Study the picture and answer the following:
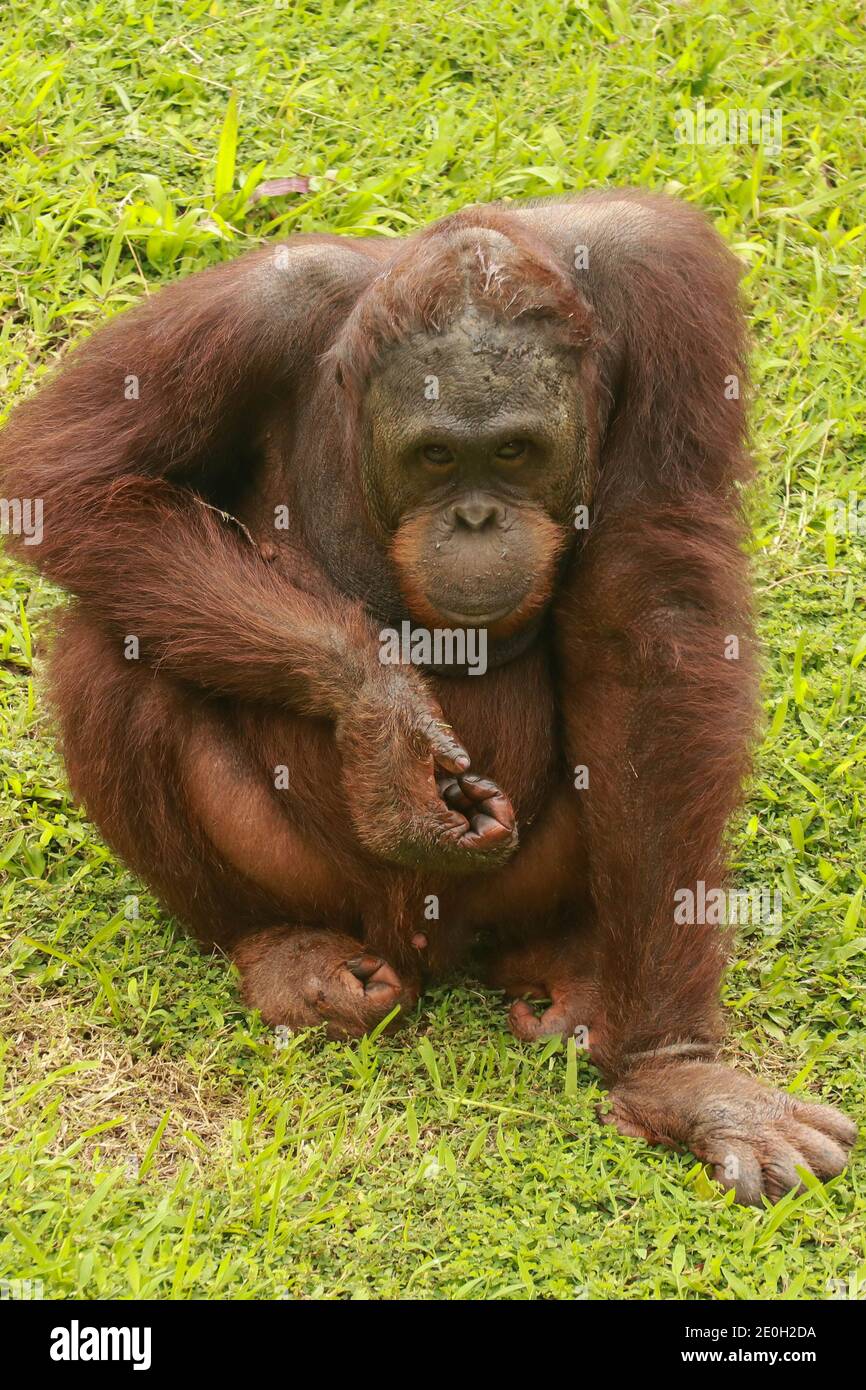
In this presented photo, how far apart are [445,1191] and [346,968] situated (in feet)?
2.25

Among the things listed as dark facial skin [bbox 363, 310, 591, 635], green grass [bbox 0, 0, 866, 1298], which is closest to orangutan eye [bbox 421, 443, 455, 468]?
dark facial skin [bbox 363, 310, 591, 635]

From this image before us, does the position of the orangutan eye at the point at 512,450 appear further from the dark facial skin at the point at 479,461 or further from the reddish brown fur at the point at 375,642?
the reddish brown fur at the point at 375,642

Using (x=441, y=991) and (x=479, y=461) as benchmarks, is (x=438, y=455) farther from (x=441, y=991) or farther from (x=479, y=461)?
(x=441, y=991)

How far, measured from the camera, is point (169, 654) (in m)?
4.24

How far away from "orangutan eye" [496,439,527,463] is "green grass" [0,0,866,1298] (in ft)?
4.40

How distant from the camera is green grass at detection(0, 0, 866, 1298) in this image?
3.75 meters

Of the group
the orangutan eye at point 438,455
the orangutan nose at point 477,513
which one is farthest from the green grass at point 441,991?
the orangutan eye at point 438,455

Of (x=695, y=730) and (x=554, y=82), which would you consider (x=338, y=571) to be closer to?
(x=695, y=730)

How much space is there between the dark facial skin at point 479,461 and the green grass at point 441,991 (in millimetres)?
1076

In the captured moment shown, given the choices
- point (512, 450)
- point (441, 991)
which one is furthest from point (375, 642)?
point (441, 991)

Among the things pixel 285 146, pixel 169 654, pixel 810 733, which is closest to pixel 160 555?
pixel 169 654

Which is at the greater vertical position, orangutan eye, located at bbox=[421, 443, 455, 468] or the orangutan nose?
orangutan eye, located at bbox=[421, 443, 455, 468]

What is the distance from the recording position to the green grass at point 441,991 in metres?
3.75

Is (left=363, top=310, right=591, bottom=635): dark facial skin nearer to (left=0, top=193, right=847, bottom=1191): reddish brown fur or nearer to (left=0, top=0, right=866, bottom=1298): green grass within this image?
(left=0, top=193, right=847, bottom=1191): reddish brown fur
